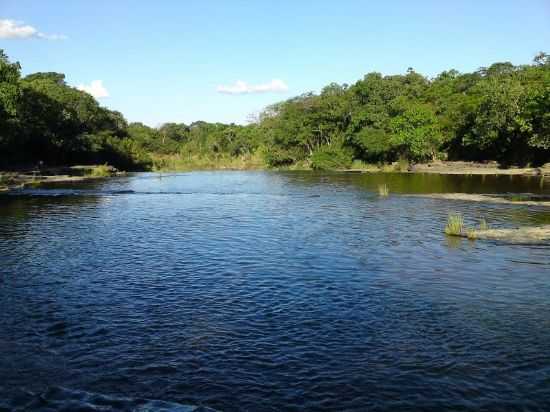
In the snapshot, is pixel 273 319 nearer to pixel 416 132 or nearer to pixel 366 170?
pixel 416 132

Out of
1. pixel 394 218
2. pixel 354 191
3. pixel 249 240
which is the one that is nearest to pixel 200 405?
pixel 249 240

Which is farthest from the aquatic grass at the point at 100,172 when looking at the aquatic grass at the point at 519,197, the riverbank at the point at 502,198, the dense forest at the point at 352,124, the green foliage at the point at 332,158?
the aquatic grass at the point at 519,197

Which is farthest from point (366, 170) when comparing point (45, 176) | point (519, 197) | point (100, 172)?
point (519, 197)

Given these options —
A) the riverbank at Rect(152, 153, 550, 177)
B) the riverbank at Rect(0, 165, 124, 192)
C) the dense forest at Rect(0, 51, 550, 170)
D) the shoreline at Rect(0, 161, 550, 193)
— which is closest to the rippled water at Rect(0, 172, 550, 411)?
the shoreline at Rect(0, 161, 550, 193)

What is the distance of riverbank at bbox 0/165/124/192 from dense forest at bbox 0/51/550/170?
19.1 ft

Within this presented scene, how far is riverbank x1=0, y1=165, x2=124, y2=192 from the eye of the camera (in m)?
78.6

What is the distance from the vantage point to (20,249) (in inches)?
1180

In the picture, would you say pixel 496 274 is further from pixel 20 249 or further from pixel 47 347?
pixel 20 249

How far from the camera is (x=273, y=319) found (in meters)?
18.0

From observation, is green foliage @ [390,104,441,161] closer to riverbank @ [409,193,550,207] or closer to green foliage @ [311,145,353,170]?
green foliage @ [311,145,353,170]

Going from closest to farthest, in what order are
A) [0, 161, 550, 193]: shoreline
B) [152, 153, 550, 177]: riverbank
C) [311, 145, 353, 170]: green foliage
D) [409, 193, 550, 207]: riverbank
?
[409, 193, 550, 207]: riverbank, [0, 161, 550, 193]: shoreline, [152, 153, 550, 177]: riverbank, [311, 145, 353, 170]: green foliage

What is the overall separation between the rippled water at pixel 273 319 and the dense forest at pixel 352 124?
207ft

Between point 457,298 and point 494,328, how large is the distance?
3306mm

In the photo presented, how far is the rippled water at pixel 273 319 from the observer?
511 inches
